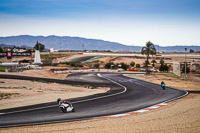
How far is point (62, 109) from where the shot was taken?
56.6ft

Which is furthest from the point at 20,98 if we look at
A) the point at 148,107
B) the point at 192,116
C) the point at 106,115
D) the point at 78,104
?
the point at 192,116

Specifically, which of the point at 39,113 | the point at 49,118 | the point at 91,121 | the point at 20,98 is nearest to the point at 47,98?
the point at 20,98

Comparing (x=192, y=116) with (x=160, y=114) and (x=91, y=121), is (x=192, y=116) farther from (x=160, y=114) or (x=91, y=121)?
(x=91, y=121)

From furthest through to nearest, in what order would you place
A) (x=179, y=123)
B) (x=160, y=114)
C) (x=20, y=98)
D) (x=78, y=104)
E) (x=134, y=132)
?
(x=20, y=98), (x=78, y=104), (x=160, y=114), (x=179, y=123), (x=134, y=132)

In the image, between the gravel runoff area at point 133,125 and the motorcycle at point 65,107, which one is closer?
the gravel runoff area at point 133,125

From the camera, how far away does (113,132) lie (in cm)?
1245

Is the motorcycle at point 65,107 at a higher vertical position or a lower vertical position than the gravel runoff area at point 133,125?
higher

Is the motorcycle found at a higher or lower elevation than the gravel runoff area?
higher

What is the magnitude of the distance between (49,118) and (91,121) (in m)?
3.03

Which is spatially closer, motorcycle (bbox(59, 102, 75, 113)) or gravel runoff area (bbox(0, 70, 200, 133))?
gravel runoff area (bbox(0, 70, 200, 133))

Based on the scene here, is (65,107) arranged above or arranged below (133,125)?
above

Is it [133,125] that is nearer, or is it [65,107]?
[133,125]

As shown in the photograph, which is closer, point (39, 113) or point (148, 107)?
point (39, 113)

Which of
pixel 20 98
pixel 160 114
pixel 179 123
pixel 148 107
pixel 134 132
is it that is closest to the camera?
pixel 134 132
